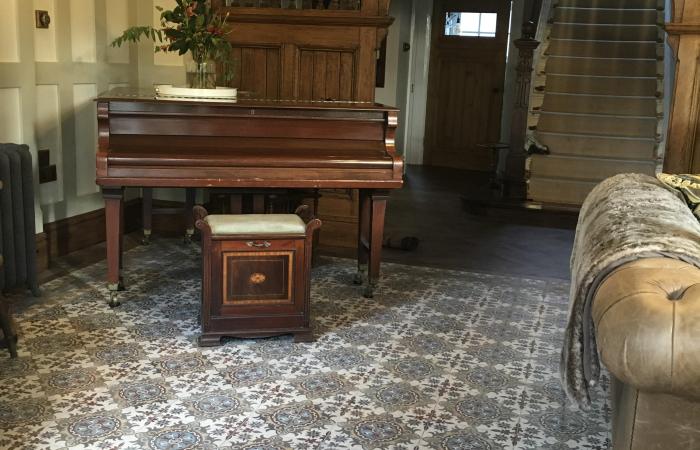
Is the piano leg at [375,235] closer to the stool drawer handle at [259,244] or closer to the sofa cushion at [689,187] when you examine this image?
the stool drawer handle at [259,244]

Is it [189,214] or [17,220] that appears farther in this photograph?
[189,214]

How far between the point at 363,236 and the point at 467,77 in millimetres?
5678

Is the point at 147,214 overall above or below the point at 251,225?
below

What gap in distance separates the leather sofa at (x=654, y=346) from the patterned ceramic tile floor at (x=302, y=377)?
925 mm

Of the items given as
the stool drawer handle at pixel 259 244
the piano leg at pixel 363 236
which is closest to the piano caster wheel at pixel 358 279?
the piano leg at pixel 363 236

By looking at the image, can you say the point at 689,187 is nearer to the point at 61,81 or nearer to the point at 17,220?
the point at 17,220

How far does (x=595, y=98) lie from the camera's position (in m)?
7.33

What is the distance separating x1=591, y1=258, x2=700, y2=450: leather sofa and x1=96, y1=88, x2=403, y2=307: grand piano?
198 cm

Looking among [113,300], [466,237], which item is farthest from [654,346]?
[466,237]

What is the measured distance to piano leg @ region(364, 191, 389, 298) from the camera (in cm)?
377

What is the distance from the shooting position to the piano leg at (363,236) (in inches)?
159

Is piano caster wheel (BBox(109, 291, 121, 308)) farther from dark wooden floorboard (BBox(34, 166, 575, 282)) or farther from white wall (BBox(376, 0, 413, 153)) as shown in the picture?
white wall (BBox(376, 0, 413, 153))

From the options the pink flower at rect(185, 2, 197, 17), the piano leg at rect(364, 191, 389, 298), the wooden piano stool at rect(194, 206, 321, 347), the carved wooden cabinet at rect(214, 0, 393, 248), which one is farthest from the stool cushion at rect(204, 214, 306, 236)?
the carved wooden cabinet at rect(214, 0, 393, 248)

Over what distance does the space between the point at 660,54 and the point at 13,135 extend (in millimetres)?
5997
